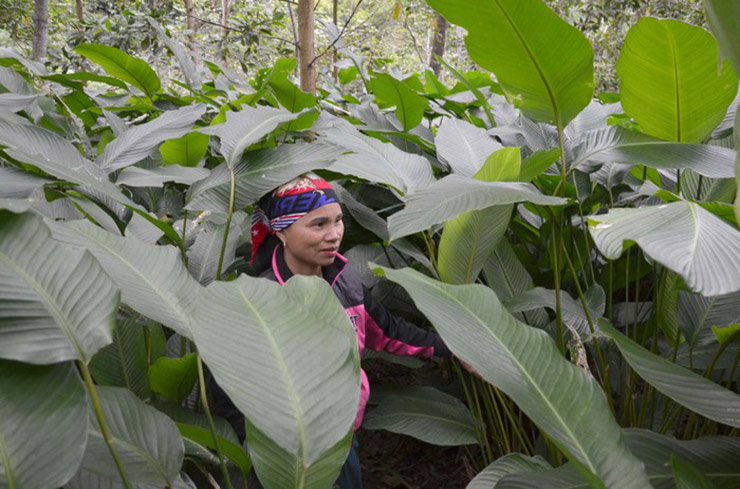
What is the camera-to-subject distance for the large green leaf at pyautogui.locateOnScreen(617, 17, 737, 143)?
1.19m

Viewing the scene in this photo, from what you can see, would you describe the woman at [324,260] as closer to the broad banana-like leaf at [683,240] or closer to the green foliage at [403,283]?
the green foliage at [403,283]

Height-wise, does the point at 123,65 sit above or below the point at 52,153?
below

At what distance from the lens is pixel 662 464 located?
95 cm

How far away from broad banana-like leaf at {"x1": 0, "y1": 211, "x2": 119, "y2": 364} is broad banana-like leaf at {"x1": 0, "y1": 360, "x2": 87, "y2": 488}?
30 millimetres

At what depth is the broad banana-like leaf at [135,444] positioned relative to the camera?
2.66 feet

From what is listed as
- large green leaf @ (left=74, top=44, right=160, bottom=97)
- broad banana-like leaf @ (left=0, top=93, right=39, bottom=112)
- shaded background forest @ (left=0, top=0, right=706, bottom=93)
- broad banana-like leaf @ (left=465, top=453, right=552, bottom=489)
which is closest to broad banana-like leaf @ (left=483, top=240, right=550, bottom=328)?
broad banana-like leaf @ (left=465, top=453, right=552, bottom=489)

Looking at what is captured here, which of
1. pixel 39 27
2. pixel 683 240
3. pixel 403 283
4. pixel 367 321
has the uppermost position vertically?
pixel 683 240

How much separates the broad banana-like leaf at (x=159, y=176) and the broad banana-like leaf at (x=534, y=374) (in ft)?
1.95

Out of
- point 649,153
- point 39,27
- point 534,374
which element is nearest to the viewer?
point 534,374

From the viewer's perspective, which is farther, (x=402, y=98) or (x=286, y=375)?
(x=402, y=98)

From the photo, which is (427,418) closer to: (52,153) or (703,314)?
(703,314)

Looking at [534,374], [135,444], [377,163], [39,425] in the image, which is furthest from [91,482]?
[377,163]

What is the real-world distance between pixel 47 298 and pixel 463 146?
1030mm

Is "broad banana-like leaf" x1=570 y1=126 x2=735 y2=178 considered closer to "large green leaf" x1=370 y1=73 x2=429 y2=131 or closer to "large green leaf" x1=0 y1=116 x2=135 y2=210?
"large green leaf" x1=370 y1=73 x2=429 y2=131
